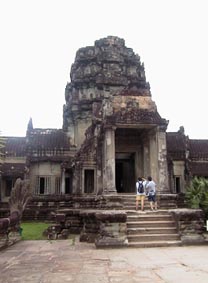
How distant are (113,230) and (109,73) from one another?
18.7 meters

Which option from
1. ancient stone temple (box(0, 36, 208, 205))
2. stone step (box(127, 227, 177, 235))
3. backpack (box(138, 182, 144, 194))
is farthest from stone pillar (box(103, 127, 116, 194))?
ancient stone temple (box(0, 36, 208, 205))

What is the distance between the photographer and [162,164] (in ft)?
48.4

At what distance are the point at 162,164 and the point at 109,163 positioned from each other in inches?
91.5

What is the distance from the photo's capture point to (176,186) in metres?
29.1

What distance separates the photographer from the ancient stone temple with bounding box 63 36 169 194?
14.7 meters

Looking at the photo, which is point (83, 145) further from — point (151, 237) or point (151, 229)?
point (151, 237)

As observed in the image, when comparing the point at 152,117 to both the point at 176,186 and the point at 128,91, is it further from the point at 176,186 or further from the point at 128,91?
the point at 176,186

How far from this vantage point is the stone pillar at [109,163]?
551 inches

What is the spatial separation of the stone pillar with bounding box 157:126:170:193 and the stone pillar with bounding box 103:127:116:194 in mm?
2042

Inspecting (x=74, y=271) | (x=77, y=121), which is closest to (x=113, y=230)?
(x=74, y=271)

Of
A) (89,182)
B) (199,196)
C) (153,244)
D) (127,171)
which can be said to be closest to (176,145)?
(89,182)

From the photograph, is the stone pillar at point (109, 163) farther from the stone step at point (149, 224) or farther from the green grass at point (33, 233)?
the green grass at point (33, 233)

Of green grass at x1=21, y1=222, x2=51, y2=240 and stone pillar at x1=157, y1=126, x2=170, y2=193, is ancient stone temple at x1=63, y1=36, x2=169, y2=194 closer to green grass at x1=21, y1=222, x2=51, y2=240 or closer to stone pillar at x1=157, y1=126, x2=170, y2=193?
stone pillar at x1=157, y1=126, x2=170, y2=193

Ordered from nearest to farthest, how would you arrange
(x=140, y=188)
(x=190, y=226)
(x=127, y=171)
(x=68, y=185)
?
(x=190, y=226)
(x=140, y=188)
(x=127, y=171)
(x=68, y=185)
